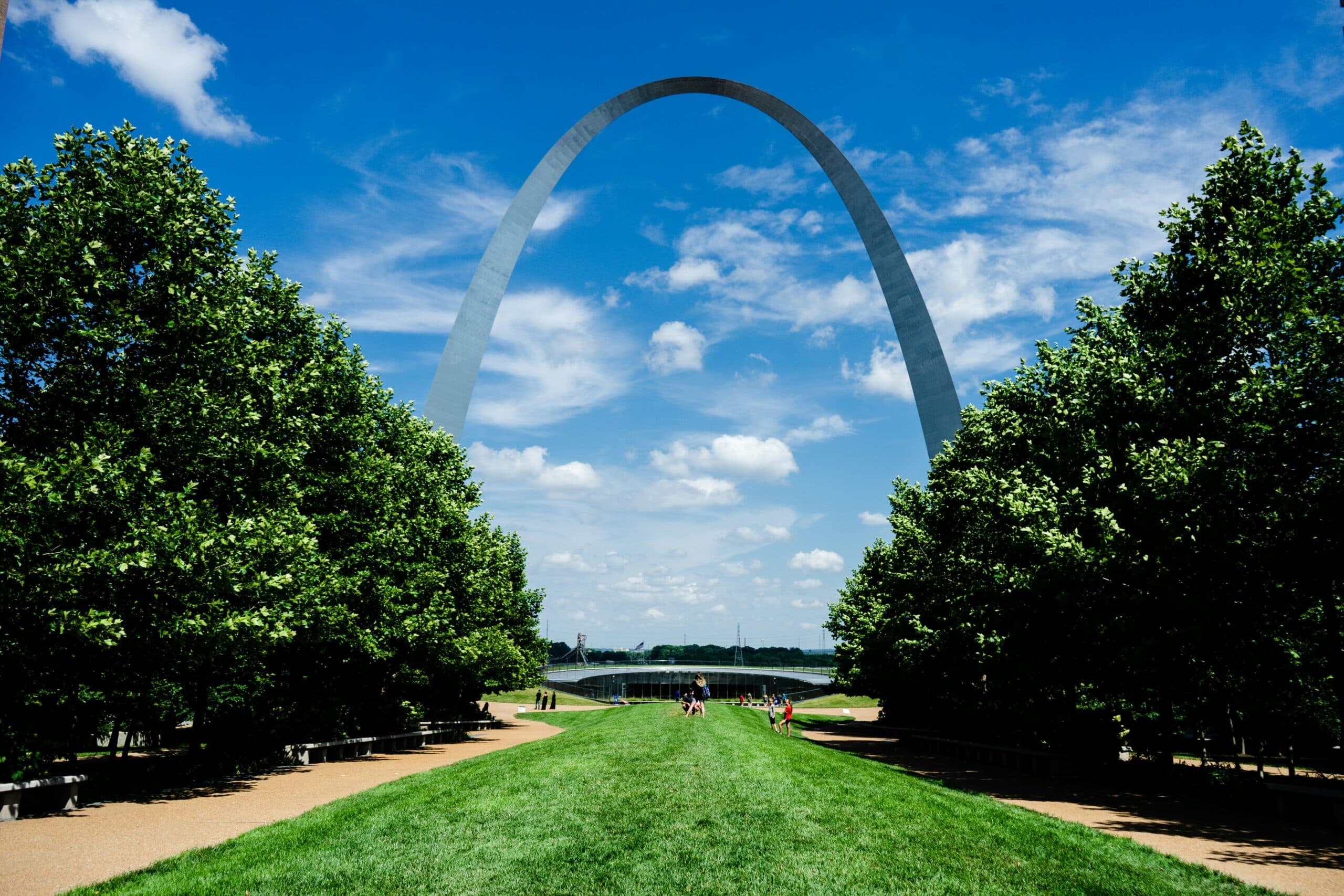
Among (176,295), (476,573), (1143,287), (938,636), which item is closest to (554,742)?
(476,573)

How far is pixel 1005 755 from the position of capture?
26.7m

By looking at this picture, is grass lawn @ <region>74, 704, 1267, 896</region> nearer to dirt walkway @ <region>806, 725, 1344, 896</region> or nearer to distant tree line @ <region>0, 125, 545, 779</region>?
dirt walkway @ <region>806, 725, 1344, 896</region>

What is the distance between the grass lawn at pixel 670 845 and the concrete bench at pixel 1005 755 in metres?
8.90

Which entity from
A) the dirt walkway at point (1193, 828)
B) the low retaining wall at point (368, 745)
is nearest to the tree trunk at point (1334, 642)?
the dirt walkway at point (1193, 828)

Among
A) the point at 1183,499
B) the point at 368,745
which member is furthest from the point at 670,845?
the point at 368,745

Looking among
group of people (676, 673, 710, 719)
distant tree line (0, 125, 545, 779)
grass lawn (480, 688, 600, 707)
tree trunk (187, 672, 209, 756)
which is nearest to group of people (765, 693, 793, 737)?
group of people (676, 673, 710, 719)

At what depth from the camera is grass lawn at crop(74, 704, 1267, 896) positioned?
9.41 metres

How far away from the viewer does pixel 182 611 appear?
15.0 meters

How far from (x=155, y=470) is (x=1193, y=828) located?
20.9 metres

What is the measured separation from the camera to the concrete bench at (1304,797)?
15.2 meters

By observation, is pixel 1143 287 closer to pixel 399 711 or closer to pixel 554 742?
pixel 554 742

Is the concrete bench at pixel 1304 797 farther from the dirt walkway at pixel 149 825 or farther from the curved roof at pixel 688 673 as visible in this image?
the curved roof at pixel 688 673

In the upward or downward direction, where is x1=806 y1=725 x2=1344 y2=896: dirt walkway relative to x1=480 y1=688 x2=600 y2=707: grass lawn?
upward

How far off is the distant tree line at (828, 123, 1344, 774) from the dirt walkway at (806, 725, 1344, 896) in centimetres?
294
